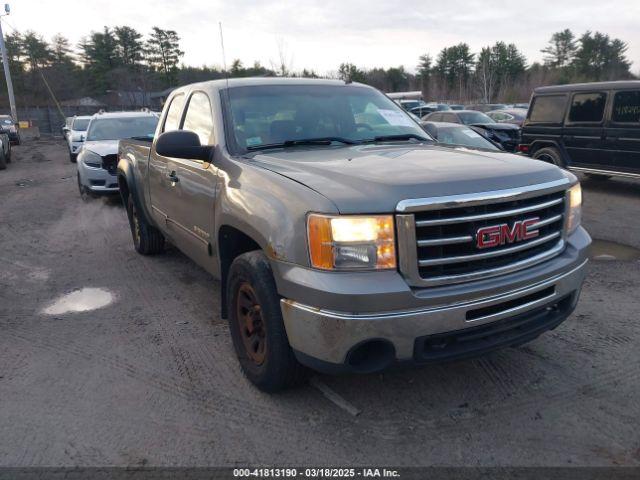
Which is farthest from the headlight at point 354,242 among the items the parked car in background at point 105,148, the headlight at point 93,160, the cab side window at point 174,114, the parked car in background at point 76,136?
the parked car in background at point 76,136

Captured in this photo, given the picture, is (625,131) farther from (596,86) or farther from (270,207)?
(270,207)

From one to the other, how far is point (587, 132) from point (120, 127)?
9482 millimetres

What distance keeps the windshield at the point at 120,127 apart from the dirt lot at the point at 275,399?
657 centimetres

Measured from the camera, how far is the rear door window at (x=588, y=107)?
970 cm

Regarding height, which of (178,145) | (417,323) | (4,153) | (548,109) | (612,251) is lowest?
(612,251)

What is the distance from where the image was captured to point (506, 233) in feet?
8.82

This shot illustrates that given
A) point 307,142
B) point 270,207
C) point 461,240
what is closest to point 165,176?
point 307,142

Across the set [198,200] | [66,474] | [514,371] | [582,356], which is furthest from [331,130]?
[66,474]

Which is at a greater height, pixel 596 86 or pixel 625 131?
pixel 596 86

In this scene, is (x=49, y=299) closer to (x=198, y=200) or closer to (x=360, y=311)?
(x=198, y=200)

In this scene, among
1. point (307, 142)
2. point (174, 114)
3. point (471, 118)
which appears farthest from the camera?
point (471, 118)

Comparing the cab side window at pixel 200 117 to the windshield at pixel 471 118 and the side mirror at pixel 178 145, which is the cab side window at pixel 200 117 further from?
the windshield at pixel 471 118

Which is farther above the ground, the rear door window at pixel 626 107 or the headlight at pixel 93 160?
the rear door window at pixel 626 107

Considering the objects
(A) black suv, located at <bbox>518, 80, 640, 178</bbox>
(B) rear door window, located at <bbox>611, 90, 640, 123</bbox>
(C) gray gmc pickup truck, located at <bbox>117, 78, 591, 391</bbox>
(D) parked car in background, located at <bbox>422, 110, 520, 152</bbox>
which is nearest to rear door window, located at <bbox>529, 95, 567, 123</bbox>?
(A) black suv, located at <bbox>518, 80, 640, 178</bbox>
